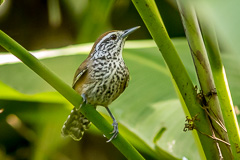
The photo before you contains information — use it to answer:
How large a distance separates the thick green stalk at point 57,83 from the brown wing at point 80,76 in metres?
0.73

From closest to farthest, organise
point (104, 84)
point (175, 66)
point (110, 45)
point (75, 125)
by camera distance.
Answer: point (175, 66) → point (104, 84) → point (75, 125) → point (110, 45)

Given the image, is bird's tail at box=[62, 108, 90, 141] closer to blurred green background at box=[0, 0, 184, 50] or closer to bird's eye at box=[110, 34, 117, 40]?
bird's eye at box=[110, 34, 117, 40]

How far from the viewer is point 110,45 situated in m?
1.98

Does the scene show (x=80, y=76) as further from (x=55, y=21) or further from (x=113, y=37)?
(x=55, y=21)

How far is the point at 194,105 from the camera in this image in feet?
3.78

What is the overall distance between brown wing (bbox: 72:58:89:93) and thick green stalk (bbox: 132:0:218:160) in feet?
2.32

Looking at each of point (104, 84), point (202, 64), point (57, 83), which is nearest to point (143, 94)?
point (104, 84)

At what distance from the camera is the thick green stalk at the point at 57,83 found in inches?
35.1

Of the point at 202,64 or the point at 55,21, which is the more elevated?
the point at 202,64

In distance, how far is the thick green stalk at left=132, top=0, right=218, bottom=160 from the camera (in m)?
1.06

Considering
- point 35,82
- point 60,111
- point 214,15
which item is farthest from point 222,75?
point 60,111

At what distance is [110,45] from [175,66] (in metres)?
0.92

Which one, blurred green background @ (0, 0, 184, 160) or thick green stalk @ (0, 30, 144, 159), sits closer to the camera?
thick green stalk @ (0, 30, 144, 159)

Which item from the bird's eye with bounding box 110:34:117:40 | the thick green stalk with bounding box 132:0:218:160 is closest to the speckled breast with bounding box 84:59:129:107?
the bird's eye with bounding box 110:34:117:40
